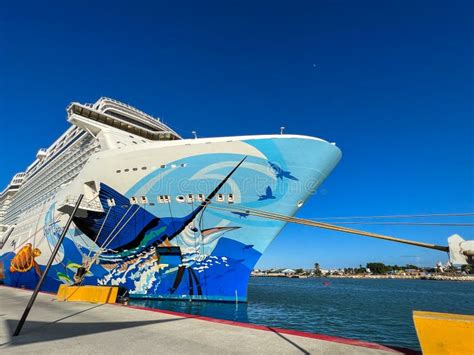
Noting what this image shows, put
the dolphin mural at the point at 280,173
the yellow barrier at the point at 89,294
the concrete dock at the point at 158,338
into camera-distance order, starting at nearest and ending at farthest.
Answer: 1. the concrete dock at the point at 158,338
2. the yellow barrier at the point at 89,294
3. the dolphin mural at the point at 280,173

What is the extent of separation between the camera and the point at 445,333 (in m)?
4.19

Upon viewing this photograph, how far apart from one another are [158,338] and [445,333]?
5043 millimetres

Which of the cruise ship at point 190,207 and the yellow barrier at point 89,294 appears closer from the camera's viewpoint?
the yellow barrier at point 89,294

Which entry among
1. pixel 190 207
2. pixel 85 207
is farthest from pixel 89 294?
pixel 190 207

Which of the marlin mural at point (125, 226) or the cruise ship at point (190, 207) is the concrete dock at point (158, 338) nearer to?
the cruise ship at point (190, 207)

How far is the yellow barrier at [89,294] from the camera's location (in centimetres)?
1234

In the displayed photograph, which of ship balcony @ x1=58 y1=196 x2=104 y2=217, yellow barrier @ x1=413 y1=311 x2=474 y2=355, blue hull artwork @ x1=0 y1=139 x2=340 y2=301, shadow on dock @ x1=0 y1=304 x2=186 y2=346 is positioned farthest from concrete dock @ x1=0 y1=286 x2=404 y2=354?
ship balcony @ x1=58 y1=196 x2=104 y2=217

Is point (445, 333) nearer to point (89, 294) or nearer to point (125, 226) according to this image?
point (89, 294)

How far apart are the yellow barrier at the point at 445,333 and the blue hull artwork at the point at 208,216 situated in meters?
9.61

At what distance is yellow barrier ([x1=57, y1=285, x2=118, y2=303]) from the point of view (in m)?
12.3

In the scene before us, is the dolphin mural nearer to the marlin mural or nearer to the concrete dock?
the marlin mural

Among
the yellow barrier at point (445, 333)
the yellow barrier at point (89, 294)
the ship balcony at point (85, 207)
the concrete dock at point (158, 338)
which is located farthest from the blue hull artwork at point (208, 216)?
the yellow barrier at point (445, 333)

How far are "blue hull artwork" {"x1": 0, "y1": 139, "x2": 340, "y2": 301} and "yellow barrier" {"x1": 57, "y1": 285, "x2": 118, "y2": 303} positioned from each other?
2.62 m

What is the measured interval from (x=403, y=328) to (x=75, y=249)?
17.7 m
